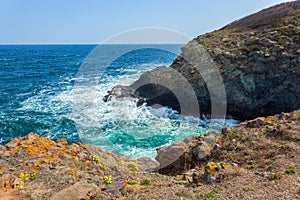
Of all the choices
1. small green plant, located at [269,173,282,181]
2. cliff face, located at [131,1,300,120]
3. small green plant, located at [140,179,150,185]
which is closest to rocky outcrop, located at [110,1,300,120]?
cliff face, located at [131,1,300,120]

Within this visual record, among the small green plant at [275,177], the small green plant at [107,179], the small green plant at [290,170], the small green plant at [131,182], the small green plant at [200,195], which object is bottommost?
the small green plant at [131,182]

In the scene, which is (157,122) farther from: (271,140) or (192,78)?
(271,140)

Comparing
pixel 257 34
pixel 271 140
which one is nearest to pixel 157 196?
pixel 271 140

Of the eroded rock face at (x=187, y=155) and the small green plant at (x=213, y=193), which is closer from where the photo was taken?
the small green plant at (x=213, y=193)

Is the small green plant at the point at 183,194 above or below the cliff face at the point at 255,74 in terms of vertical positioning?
below

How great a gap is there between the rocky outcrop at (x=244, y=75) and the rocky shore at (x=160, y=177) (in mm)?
13320

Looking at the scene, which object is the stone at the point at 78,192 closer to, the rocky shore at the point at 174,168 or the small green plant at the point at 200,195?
the rocky shore at the point at 174,168

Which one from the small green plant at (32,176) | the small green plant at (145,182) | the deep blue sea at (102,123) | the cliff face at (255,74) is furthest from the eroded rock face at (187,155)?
the cliff face at (255,74)

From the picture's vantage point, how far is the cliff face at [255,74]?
24000 millimetres

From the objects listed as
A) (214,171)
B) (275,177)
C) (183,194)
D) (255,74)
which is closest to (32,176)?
(183,194)

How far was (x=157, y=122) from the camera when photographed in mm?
24547

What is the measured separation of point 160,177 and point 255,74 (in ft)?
65.2

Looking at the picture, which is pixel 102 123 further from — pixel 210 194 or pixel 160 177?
pixel 210 194

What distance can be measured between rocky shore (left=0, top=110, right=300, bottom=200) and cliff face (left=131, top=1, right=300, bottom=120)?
13262 mm
